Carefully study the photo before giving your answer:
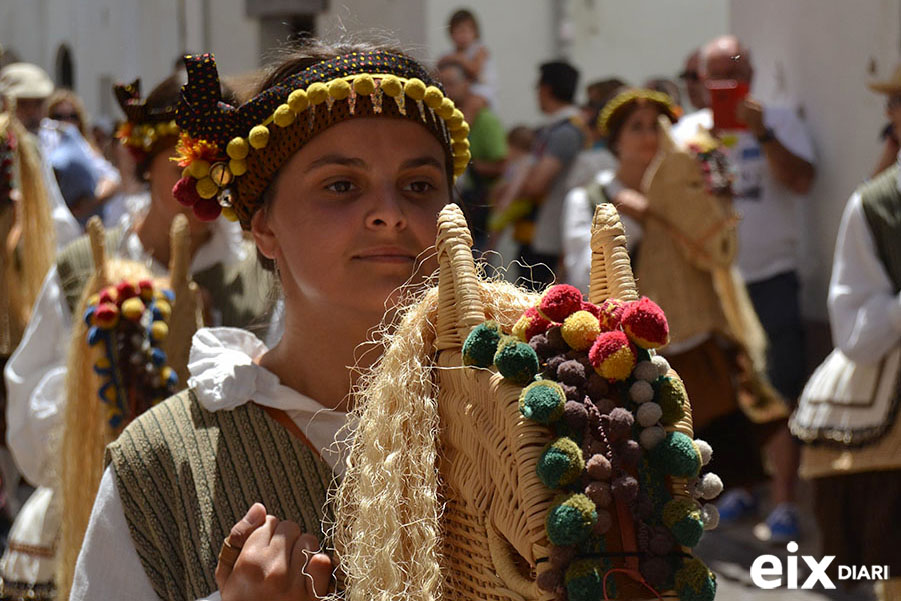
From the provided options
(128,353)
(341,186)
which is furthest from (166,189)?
(341,186)

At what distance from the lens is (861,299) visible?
4.39m

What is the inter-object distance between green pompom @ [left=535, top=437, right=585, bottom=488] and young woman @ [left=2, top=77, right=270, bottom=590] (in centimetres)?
219

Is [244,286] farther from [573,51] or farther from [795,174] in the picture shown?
[573,51]

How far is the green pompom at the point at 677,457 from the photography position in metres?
1.36

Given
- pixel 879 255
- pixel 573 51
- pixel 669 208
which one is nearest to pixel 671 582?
pixel 879 255

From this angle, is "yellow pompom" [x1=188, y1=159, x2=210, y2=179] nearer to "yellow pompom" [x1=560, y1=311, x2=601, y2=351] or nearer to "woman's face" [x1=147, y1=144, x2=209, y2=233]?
"yellow pompom" [x1=560, y1=311, x2=601, y2=351]

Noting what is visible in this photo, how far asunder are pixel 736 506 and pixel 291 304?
16.2 ft

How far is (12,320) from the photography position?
538 centimetres

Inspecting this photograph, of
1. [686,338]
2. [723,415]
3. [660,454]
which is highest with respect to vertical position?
[660,454]

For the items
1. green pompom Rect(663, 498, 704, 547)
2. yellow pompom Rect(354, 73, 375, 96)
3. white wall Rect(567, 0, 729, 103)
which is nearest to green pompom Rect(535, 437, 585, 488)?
green pompom Rect(663, 498, 704, 547)

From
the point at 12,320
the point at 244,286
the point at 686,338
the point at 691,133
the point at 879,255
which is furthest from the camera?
the point at 691,133

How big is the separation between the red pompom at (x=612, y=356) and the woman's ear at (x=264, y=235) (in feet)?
3.06

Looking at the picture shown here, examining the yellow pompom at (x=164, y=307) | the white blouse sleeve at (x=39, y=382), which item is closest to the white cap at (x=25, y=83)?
the white blouse sleeve at (x=39, y=382)

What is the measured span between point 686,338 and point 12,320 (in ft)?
9.56
